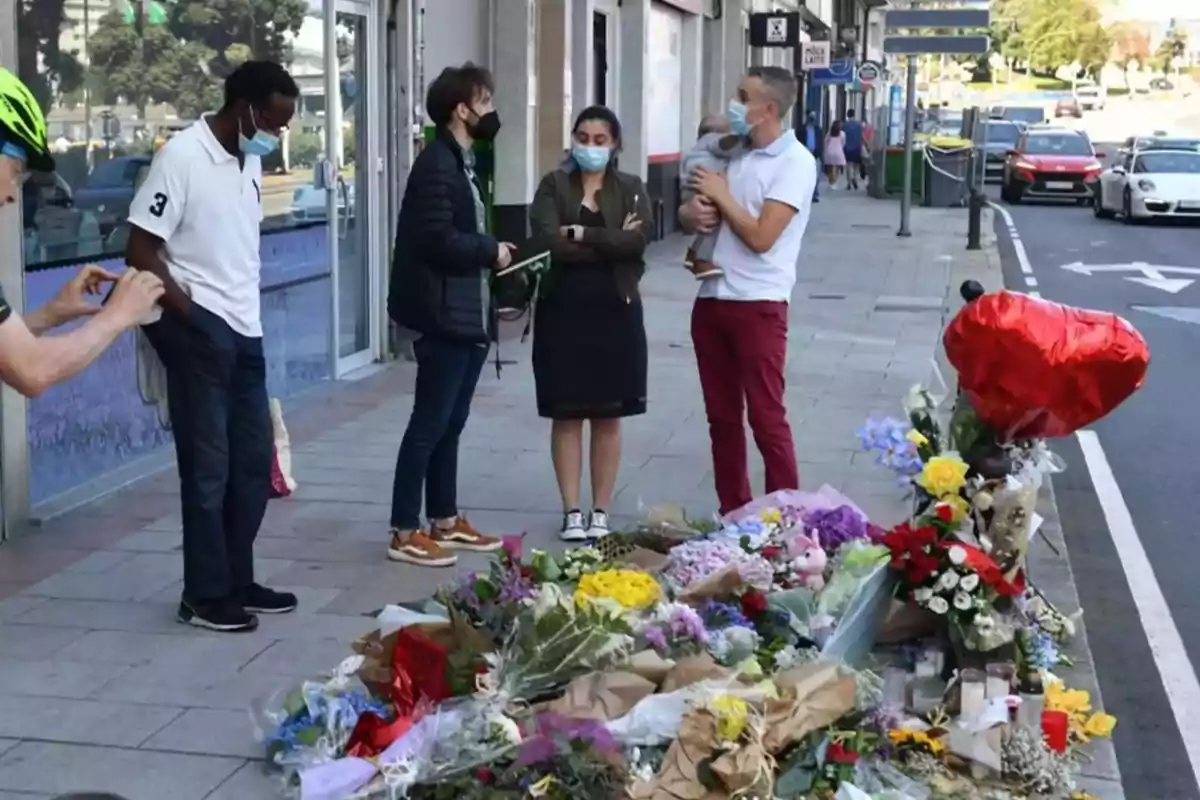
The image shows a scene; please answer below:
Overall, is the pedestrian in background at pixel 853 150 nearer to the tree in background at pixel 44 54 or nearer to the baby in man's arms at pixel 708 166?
the tree in background at pixel 44 54

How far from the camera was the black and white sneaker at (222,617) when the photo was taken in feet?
18.4

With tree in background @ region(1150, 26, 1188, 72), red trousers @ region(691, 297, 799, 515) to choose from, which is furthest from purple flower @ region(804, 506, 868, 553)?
tree in background @ region(1150, 26, 1188, 72)

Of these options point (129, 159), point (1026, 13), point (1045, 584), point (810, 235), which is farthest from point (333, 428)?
point (1026, 13)

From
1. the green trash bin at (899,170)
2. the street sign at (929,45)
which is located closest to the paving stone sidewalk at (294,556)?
the street sign at (929,45)

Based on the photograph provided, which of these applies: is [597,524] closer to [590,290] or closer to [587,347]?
[587,347]

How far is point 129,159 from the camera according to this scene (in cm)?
800

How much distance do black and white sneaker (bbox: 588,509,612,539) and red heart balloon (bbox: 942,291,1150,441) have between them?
6.71 feet

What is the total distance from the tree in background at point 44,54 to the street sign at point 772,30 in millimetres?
21819

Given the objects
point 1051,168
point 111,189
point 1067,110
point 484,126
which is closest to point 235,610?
point 484,126

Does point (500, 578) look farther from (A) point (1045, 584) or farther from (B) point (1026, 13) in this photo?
(B) point (1026, 13)

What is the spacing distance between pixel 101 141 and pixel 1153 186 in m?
22.9

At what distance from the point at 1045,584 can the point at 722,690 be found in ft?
9.23

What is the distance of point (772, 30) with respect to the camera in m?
28.3

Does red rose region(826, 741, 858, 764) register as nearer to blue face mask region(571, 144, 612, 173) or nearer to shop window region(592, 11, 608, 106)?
blue face mask region(571, 144, 612, 173)
